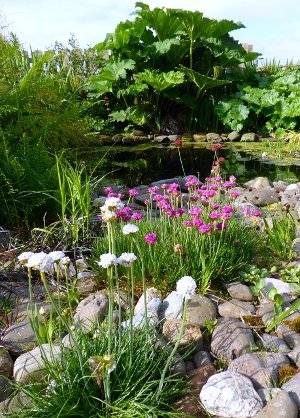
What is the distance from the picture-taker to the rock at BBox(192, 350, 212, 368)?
250 centimetres

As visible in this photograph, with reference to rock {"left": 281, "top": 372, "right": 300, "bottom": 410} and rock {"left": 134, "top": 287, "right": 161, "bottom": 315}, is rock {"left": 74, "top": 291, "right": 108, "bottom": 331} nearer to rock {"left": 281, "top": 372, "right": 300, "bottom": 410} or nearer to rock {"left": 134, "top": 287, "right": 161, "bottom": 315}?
rock {"left": 134, "top": 287, "right": 161, "bottom": 315}

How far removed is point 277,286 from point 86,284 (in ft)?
3.60

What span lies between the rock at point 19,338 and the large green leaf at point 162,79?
10170 millimetres

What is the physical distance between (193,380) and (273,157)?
8214mm

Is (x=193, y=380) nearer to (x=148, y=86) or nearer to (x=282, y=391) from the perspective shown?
(x=282, y=391)

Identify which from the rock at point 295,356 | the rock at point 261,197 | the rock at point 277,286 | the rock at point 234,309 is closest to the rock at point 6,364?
the rock at point 234,309

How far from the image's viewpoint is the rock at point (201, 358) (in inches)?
98.2

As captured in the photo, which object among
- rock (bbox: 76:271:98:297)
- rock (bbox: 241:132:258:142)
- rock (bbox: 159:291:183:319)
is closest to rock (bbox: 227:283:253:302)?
rock (bbox: 159:291:183:319)

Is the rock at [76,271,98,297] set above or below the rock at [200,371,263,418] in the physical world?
below

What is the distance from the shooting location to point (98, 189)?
567cm

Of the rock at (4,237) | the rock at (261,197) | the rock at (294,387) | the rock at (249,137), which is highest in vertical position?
the rock at (4,237)

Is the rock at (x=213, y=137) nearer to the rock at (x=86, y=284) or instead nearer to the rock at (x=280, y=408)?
the rock at (x=86, y=284)

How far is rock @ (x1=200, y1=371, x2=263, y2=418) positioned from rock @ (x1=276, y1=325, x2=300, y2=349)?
0.49 m

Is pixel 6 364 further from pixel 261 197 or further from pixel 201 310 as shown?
pixel 261 197
